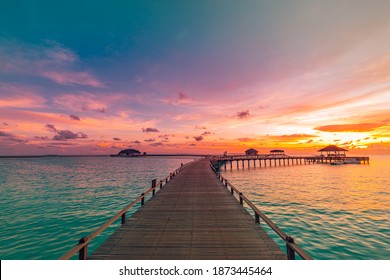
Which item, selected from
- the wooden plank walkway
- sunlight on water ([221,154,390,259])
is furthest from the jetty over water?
A: sunlight on water ([221,154,390,259])

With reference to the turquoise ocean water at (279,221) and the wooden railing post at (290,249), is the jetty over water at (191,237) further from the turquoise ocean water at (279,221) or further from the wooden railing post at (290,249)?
the turquoise ocean water at (279,221)

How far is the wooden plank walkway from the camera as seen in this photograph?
578 cm

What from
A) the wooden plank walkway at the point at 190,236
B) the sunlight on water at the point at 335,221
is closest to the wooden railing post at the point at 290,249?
the wooden plank walkway at the point at 190,236

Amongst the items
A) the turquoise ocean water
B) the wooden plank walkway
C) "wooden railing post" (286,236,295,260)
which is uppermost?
"wooden railing post" (286,236,295,260)

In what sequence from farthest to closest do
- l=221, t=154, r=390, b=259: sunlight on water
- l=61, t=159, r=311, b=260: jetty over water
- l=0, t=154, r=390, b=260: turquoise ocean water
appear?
l=0, t=154, r=390, b=260: turquoise ocean water < l=221, t=154, r=390, b=259: sunlight on water < l=61, t=159, r=311, b=260: jetty over water

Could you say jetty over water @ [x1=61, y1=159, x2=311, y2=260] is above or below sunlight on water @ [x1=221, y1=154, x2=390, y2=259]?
above

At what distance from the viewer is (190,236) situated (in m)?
7.05

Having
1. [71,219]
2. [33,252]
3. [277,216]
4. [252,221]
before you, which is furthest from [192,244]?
[71,219]

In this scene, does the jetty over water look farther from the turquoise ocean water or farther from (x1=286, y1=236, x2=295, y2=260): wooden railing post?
the turquoise ocean water

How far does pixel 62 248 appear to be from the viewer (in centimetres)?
1062

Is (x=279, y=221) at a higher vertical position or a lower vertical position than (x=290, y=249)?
lower

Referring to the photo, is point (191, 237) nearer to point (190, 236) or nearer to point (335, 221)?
point (190, 236)

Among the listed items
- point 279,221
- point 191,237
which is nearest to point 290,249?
point 191,237
